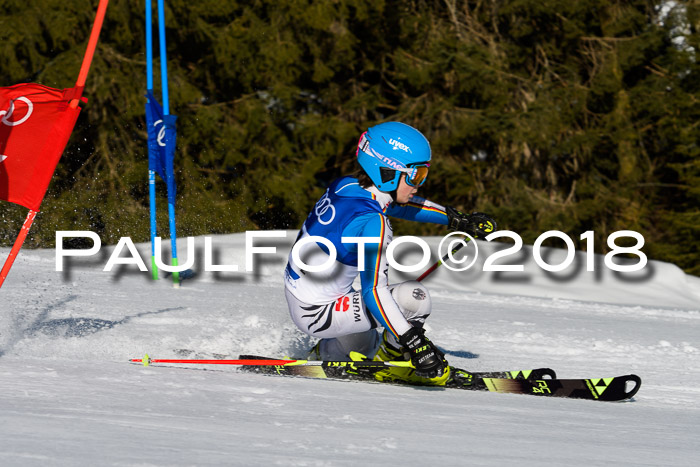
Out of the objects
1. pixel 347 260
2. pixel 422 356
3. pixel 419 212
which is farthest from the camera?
pixel 419 212

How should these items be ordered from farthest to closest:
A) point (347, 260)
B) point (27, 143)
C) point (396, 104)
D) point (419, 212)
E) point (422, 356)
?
point (396, 104) < point (419, 212) < point (27, 143) < point (347, 260) < point (422, 356)

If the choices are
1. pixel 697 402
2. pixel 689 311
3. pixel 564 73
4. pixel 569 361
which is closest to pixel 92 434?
pixel 697 402

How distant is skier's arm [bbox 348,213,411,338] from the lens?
394 cm

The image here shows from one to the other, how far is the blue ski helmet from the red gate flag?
1.57m

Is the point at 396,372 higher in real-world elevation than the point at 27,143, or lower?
lower

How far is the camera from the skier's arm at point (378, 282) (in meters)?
3.94

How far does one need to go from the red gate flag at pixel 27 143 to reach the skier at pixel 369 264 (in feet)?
4.50

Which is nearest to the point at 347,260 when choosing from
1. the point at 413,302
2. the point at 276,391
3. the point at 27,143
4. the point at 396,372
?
the point at 413,302

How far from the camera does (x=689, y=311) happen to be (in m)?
9.34

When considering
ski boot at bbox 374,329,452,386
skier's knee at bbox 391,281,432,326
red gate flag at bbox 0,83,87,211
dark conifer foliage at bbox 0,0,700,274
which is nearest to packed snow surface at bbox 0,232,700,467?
ski boot at bbox 374,329,452,386

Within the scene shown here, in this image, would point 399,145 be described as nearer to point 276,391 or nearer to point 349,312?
point 349,312

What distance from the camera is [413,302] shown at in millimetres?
4418

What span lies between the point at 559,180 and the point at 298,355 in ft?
59.8

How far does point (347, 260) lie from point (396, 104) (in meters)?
17.3
